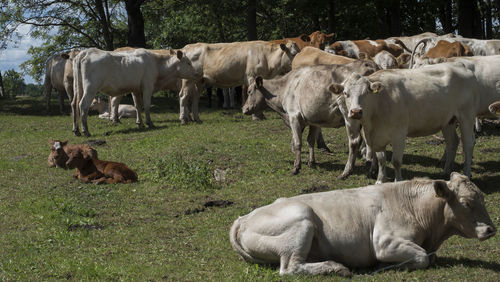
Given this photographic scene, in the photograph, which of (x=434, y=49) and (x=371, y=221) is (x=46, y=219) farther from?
(x=434, y=49)

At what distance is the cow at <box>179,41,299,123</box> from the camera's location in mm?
21359

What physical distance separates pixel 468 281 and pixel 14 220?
7071mm

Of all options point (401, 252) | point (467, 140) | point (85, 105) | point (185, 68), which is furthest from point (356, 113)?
point (185, 68)

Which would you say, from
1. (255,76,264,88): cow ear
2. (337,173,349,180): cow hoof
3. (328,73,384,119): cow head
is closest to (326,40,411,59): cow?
(255,76,264,88): cow ear

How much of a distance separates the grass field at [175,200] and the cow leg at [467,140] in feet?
1.51

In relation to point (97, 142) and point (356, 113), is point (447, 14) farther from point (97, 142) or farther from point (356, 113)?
point (356, 113)

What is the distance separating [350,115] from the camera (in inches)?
420

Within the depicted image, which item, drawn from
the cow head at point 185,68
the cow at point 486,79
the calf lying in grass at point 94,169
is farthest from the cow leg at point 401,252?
the cow head at point 185,68

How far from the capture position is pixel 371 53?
899 inches

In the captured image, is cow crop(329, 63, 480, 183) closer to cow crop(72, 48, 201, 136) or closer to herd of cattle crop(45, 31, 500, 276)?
herd of cattle crop(45, 31, 500, 276)

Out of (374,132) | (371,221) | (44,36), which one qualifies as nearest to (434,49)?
(374,132)

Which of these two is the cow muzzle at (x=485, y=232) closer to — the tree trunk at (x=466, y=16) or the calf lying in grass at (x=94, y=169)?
the calf lying in grass at (x=94, y=169)

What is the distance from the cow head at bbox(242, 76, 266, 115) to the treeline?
46.9ft

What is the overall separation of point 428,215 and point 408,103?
14.1 feet
